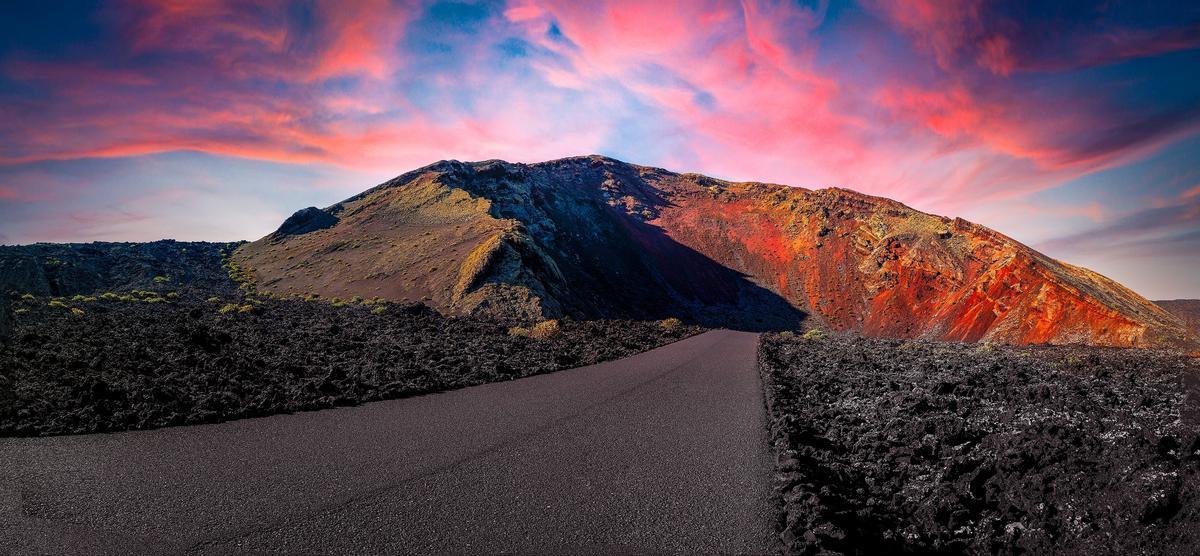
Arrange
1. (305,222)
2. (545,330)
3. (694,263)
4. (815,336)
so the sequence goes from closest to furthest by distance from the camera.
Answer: (545,330), (815,336), (305,222), (694,263)

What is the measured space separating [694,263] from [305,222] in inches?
2273

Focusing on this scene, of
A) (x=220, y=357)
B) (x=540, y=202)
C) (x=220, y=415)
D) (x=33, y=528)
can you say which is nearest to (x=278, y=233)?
(x=540, y=202)

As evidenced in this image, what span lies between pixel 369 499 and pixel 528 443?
245 centimetres

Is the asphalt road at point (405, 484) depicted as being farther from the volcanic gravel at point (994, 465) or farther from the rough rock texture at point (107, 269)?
the rough rock texture at point (107, 269)

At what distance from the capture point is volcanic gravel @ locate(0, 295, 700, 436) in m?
8.47

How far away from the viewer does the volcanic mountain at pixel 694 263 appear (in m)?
35.2

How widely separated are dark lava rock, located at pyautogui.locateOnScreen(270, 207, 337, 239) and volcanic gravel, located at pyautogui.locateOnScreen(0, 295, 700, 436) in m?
37.3

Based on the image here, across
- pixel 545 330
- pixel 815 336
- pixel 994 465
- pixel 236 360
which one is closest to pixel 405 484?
pixel 994 465

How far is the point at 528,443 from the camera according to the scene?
22.9 ft

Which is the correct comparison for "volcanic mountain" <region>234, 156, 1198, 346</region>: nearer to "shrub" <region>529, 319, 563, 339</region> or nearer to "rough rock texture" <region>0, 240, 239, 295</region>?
"rough rock texture" <region>0, 240, 239, 295</region>

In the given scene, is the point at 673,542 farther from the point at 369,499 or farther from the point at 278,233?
the point at 278,233

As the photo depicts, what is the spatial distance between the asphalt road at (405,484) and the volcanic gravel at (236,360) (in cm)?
129

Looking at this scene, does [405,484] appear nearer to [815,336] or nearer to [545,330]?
[545,330]

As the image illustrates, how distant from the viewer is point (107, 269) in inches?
1807
